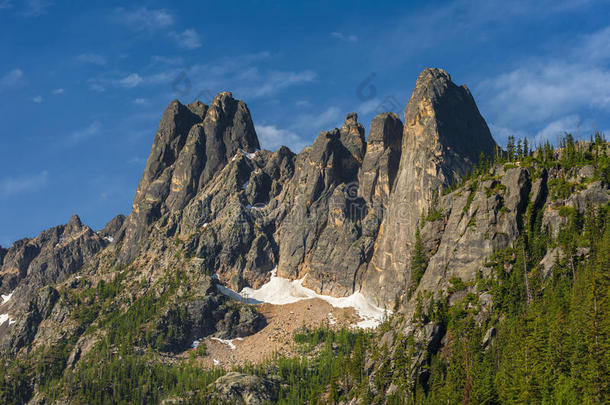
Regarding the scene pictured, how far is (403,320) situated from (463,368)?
118ft

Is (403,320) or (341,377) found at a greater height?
(403,320)

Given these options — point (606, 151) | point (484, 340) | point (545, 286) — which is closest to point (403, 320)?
point (484, 340)

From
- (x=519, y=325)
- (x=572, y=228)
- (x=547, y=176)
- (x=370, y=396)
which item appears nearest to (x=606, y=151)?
(x=547, y=176)

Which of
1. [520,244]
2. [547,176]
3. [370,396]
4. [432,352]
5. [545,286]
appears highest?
[547,176]

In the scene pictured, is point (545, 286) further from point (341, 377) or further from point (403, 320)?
point (341, 377)

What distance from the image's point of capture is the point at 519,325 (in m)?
136

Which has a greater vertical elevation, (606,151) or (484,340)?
(606,151)

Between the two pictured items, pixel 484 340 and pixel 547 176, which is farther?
pixel 547 176

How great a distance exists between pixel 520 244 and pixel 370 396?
58735mm

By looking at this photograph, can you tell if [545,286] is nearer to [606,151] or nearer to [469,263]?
[469,263]

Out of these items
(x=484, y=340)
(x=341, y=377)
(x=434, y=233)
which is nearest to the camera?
(x=484, y=340)

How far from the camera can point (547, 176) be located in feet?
584

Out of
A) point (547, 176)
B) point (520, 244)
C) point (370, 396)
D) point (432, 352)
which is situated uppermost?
point (547, 176)

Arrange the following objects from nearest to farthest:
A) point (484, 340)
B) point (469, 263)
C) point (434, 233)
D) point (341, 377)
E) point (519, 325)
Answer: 1. point (519, 325)
2. point (484, 340)
3. point (469, 263)
4. point (341, 377)
5. point (434, 233)
